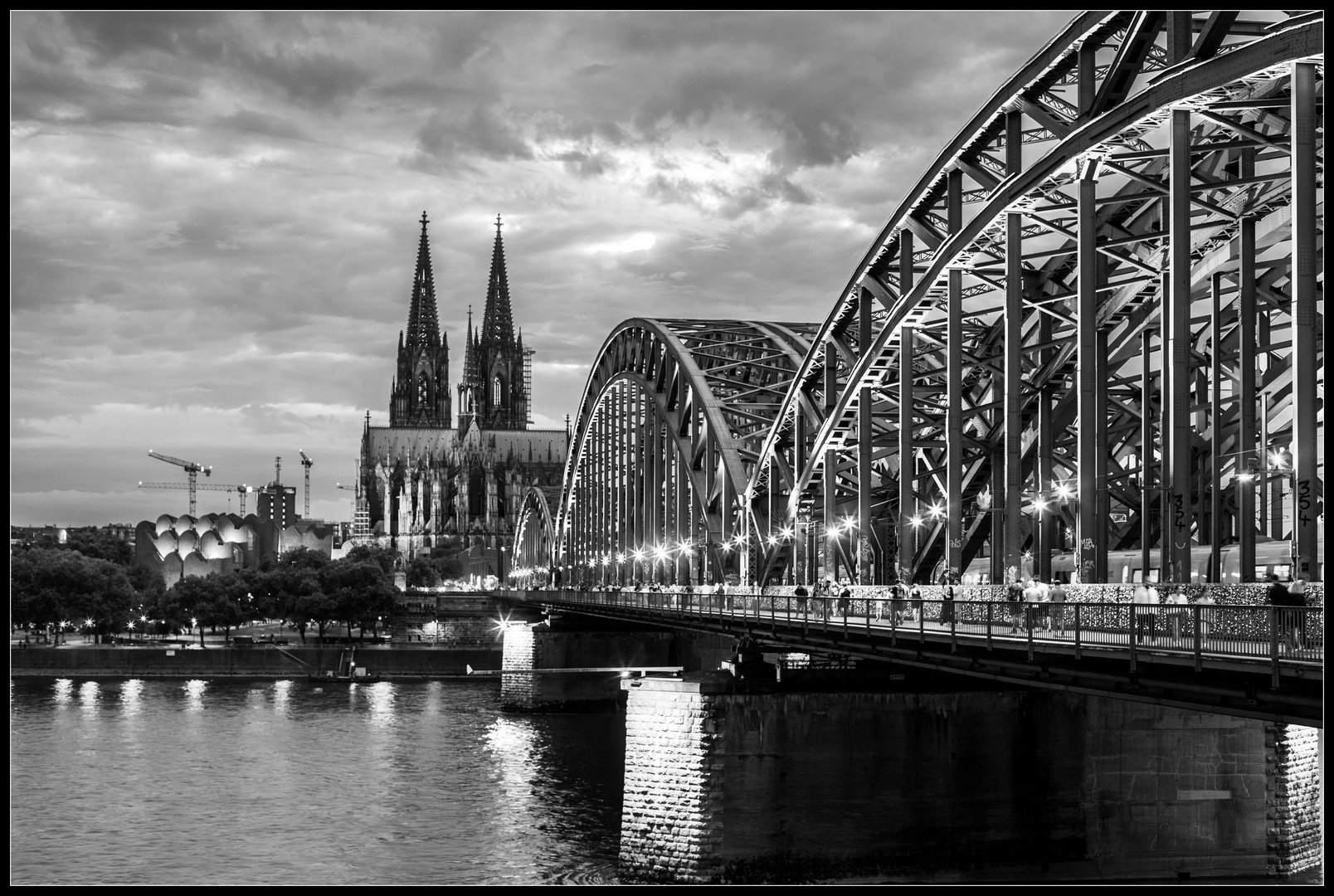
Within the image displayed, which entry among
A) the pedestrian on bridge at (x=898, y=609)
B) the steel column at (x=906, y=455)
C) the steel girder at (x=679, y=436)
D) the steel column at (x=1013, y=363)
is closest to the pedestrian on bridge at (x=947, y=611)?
the pedestrian on bridge at (x=898, y=609)

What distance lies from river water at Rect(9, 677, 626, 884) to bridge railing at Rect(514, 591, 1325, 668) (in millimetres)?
12441

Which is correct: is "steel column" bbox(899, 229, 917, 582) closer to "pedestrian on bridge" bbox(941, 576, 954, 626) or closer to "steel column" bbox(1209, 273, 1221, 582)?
"steel column" bbox(1209, 273, 1221, 582)

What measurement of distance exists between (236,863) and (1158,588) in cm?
2939

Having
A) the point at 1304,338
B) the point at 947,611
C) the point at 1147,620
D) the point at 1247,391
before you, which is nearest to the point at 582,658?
the point at 947,611

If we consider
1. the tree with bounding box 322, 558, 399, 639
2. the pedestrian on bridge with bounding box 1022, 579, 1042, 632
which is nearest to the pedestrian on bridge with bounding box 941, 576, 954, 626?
the pedestrian on bridge with bounding box 1022, 579, 1042, 632

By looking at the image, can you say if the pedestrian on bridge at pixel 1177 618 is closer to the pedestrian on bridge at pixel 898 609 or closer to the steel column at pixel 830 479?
the pedestrian on bridge at pixel 898 609

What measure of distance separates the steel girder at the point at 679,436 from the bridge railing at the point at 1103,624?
125ft

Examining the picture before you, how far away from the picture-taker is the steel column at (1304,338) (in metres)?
28.3

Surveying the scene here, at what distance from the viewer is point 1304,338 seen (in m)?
29.0

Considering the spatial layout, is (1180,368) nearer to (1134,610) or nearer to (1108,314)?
(1134,610)

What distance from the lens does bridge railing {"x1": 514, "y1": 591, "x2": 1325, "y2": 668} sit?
23.1 meters

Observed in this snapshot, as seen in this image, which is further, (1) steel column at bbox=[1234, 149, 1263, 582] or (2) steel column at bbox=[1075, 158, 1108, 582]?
(2) steel column at bbox=[1075, 158, 1108, 582]

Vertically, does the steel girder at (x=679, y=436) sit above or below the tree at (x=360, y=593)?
above

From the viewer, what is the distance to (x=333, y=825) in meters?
56.3
